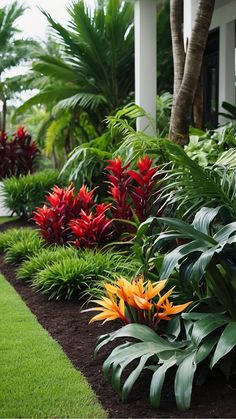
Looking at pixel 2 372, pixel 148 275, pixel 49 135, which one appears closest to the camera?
pixel 2 372

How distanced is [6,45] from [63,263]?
1454cm

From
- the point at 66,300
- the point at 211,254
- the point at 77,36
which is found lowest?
the point at 66,300

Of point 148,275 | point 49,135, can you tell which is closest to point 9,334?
point 148,275

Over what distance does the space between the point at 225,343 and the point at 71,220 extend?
12.1 feet

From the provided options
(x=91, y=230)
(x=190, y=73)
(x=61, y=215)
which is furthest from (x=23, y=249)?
(x=190, y=73)

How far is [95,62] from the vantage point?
11.2m

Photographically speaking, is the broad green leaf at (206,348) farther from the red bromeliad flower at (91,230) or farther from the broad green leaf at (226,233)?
the red bromeliad flower at (91,230)

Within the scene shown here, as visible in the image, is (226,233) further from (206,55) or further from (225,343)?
(206,55)

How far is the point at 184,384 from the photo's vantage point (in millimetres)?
2816

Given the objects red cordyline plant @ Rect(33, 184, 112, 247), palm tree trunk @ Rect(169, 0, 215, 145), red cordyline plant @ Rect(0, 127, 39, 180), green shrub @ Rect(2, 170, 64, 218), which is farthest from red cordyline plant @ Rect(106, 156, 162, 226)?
red cordyline plant @ Rect(0, 127, 39, 180)

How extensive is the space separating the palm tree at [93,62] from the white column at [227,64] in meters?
1.87

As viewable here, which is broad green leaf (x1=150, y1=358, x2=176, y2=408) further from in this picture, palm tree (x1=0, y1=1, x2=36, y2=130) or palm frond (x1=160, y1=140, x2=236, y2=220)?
palm tree (x1=0, y1=1, x2=36, y2=130)

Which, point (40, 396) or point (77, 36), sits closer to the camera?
point (40, 396)

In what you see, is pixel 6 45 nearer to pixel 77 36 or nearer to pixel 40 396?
pixel 77 36
